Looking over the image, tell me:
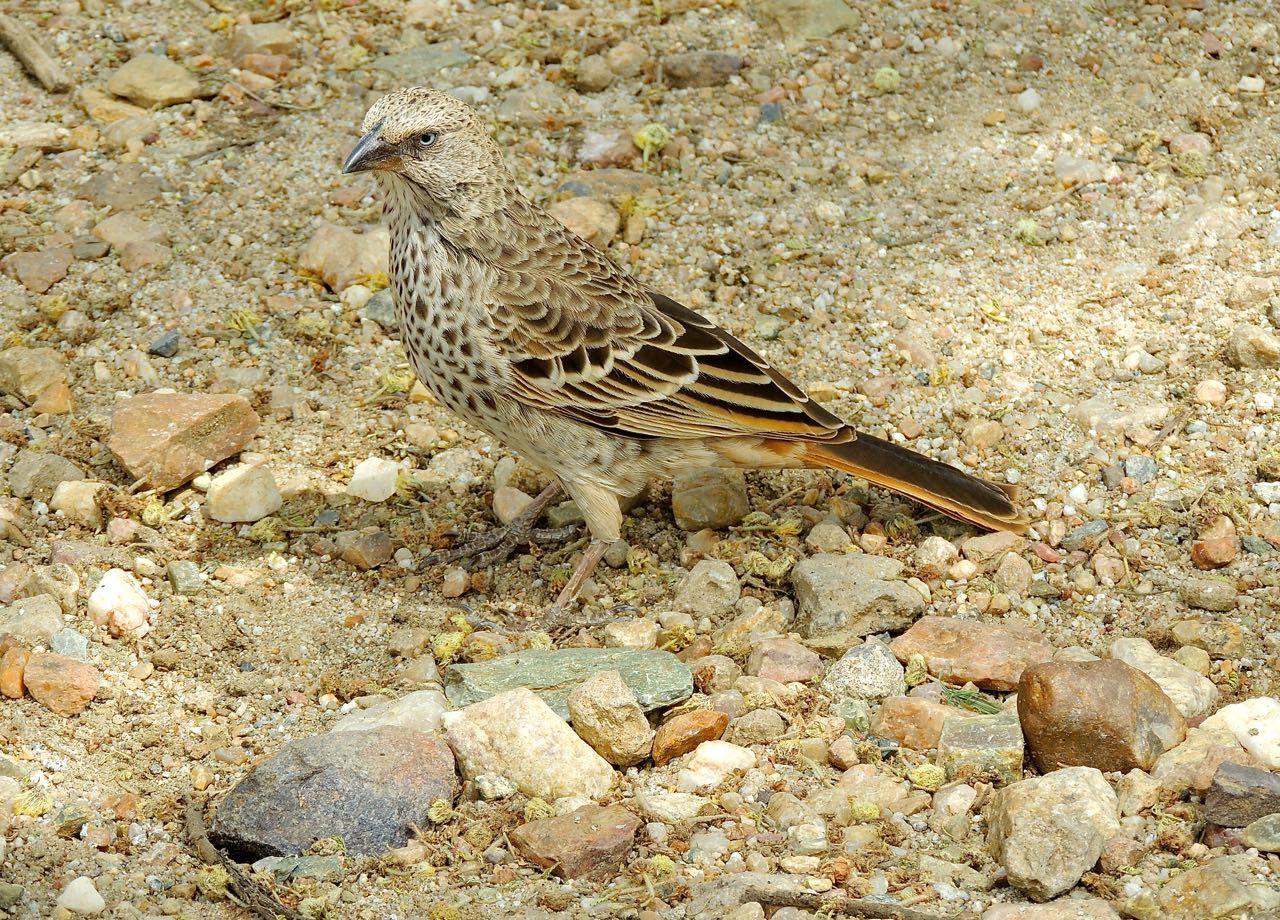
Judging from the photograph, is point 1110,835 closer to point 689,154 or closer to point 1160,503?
point 1160,503

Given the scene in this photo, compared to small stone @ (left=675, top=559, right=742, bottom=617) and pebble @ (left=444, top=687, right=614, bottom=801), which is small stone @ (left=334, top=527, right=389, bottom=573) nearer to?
small stone @ (left=675, top=559, right=742, bottom=617)

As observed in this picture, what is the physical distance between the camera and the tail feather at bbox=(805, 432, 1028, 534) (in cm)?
502

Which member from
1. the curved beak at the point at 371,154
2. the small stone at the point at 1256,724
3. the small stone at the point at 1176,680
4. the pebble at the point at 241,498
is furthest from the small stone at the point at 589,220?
the small stone at the point at 1256,724

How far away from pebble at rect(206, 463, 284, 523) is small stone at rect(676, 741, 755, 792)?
2065 millimetres

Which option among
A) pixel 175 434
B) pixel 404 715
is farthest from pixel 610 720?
pixel 175 434

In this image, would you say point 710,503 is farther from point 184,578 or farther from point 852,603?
point 184,578

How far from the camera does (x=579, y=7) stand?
24.6 ft

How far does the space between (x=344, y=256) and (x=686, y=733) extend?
2.98 m

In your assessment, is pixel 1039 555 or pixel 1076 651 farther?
pixel 1039 555

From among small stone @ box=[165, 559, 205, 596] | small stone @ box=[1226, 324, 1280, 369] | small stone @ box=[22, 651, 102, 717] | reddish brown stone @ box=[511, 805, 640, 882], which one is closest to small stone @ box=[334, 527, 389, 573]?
small stone @ box=[165, 559, 205, 596]

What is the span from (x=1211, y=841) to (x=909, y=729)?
0.85m

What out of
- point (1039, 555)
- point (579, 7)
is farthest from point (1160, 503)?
point (579, 7)

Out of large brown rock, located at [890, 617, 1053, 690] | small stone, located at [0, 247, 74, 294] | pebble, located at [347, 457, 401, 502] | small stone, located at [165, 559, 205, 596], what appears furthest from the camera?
small stone, located at [0, 247, 74, 294]

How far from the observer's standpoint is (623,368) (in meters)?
5.12
